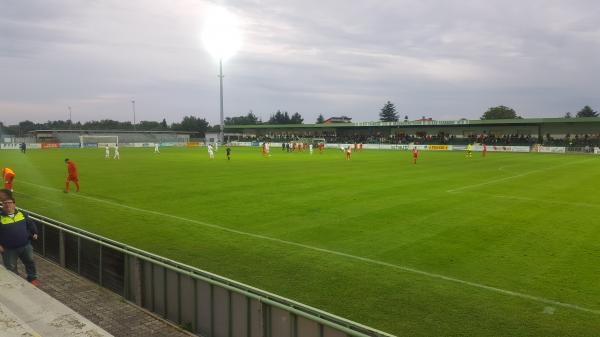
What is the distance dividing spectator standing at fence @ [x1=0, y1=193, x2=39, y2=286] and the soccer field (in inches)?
114

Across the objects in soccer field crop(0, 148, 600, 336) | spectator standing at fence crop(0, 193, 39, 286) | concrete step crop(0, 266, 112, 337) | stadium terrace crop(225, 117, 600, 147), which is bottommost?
soccer field crop(0, 148, 600, 336)

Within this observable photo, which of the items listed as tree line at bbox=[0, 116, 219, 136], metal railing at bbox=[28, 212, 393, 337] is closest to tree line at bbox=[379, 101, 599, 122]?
tree line at bbox=[0, 116, 219, 136]

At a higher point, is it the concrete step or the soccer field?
the concrete step

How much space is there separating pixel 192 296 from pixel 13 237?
3613 mm

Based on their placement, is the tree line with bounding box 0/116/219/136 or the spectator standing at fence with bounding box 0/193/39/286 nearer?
the spectator standing at fence with bounding box 0/193/39/286

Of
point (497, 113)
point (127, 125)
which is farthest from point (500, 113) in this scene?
point (127, 125)

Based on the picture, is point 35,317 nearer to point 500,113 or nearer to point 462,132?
point 462,132

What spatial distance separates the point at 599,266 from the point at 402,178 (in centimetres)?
1536

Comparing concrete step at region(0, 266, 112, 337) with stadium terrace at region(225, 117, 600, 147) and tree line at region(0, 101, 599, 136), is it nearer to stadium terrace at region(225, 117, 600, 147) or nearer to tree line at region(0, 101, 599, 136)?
stadium terrace at region(225, 117, 600, 147)

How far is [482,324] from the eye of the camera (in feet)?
20.8

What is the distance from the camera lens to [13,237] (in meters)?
7.20

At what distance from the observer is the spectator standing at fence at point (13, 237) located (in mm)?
7129

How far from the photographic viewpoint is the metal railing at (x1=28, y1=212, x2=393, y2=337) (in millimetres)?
4707

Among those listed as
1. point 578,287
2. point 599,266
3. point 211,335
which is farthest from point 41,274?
point 599,266
